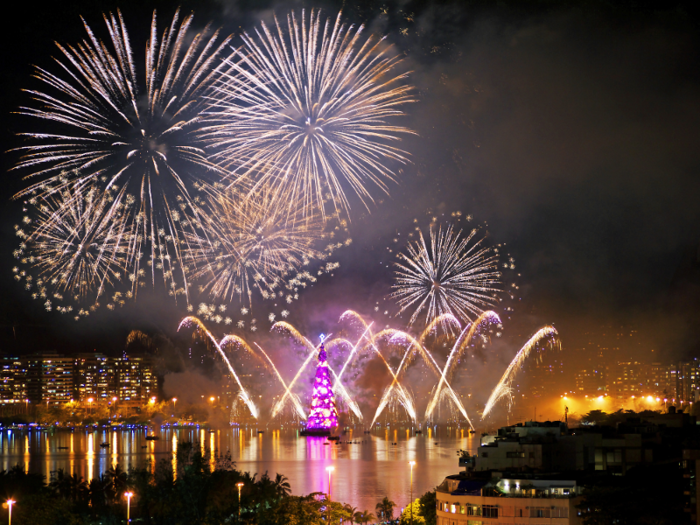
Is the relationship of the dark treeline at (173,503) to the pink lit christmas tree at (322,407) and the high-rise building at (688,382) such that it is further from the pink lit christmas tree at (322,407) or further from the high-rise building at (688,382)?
the pink lit christmas tree at (322,407)

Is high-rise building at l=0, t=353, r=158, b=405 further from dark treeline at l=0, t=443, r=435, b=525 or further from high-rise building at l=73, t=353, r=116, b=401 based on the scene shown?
dark treeline at l=0, t=443, r=435, b=525

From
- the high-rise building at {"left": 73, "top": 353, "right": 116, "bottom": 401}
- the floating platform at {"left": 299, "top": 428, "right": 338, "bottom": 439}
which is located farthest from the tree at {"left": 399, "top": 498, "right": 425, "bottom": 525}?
the high-rise building at {"left": 73, "top": 353, "right": 116, "bottom": 401}

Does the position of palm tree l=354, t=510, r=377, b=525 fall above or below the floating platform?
above

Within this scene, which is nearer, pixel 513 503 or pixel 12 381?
pixel 513 503

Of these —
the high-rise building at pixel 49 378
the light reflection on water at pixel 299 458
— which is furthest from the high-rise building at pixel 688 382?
the high-rise building at pixel 49 378

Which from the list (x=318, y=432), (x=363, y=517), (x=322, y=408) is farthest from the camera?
(x=322, y=408)

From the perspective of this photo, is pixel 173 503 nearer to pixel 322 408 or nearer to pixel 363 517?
pixel 363 517

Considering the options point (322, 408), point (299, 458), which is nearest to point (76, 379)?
point (322, 408)
